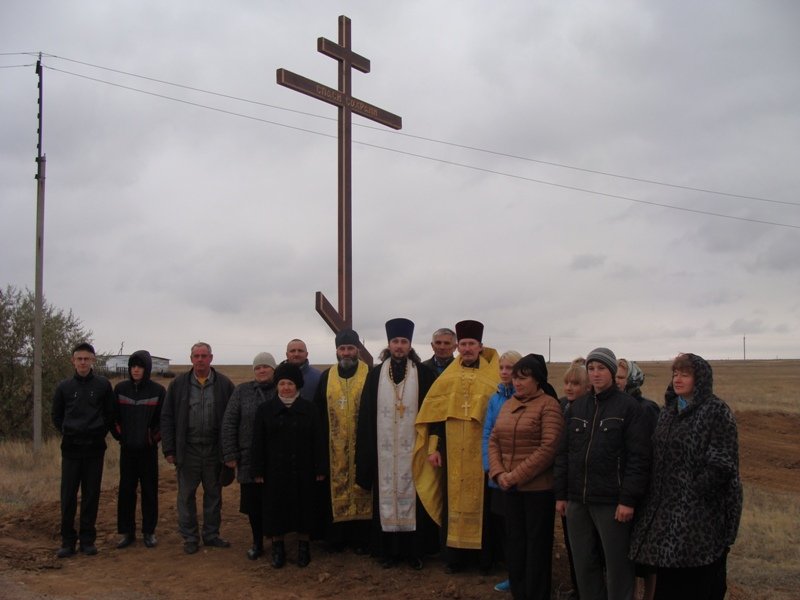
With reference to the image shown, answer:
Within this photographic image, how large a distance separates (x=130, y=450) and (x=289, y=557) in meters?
1.90

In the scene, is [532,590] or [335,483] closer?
[532,590]

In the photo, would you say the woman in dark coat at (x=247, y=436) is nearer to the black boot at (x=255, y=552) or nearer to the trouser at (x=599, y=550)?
the black boot at (x=255, y=552)

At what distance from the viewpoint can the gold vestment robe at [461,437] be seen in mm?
6152

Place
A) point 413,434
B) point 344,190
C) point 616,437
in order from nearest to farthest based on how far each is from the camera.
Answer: point 616,437 → point 413,434 → point 344,190

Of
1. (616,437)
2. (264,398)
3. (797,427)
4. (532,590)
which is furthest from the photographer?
(797,427)

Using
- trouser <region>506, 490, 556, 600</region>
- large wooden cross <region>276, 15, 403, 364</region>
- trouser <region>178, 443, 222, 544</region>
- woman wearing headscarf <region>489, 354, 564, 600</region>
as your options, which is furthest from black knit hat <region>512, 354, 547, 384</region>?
large wooden cross <region>276, 15, 403, 364</region>

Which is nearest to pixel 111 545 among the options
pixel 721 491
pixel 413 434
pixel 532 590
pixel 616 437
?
pixel 413 434

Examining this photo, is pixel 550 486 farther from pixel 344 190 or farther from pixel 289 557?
pixel 344 190

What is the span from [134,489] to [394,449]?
2.76m

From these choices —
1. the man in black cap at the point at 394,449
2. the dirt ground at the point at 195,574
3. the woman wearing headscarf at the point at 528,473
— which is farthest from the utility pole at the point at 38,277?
the woman wearing headscarf at the point at 528,473

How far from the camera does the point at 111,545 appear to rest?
7566mm

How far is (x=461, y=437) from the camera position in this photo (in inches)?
245

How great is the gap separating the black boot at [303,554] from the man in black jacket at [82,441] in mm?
2050

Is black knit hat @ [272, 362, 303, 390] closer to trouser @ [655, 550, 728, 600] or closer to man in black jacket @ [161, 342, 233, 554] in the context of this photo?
man in black jacket @ [161, 342, 233, 554]
